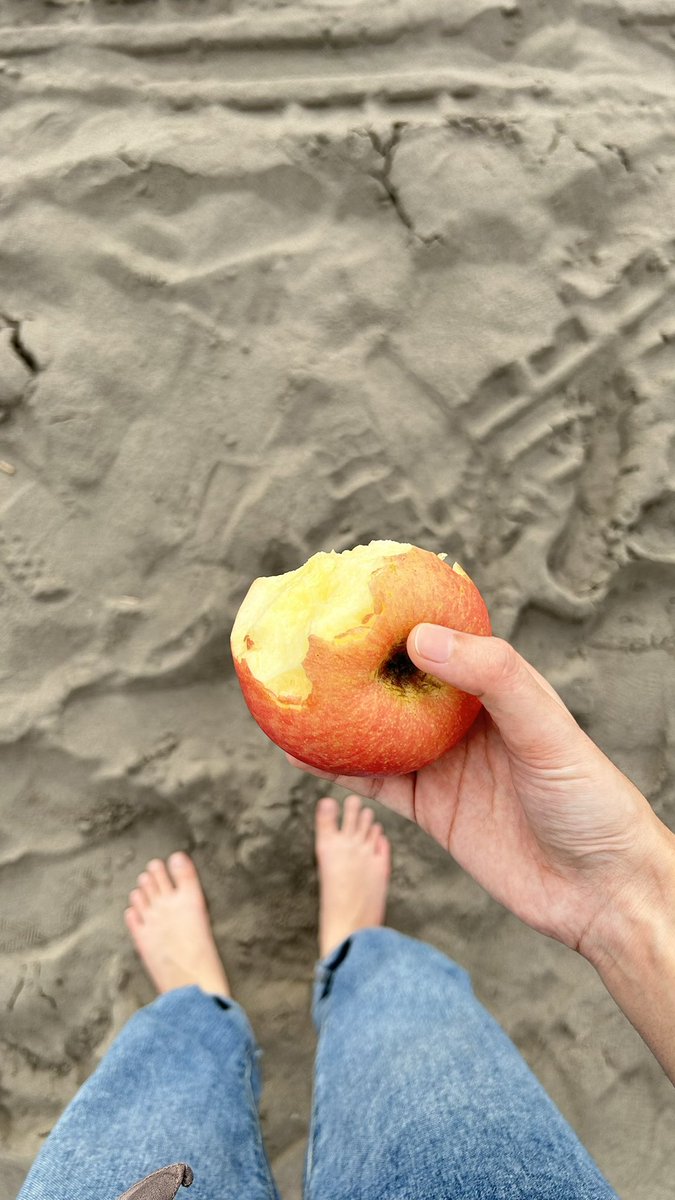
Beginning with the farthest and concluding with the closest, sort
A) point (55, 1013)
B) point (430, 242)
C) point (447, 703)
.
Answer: point (430, 242) < point (55, 1013) < point (447, 703)

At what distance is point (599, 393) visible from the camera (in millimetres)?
1954

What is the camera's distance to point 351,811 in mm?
1929

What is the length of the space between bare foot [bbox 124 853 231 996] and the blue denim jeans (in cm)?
8

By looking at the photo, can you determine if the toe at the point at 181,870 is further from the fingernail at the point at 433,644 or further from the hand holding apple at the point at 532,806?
the fingernail at the point at 433,644

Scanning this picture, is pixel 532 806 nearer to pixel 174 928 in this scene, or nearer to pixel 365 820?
pixel 365 820

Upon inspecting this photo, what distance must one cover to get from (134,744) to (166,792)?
143 mm

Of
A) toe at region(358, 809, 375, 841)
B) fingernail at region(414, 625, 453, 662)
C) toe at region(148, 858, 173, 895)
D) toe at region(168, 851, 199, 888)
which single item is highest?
fingernail at region(414, 625, 453, 662)

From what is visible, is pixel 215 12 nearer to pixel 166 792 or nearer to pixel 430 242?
pixel 430 242

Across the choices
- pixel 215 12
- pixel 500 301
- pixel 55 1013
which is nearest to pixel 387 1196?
pixel 55 1013

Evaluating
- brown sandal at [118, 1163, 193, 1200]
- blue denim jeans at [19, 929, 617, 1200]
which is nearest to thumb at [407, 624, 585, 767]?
blue denim jeans at [19, 929, 617, 1200]

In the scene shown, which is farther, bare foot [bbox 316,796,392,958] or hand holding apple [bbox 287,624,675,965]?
bare foot [bbox 316,796,392,958]

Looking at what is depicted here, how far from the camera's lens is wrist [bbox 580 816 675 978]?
1.37 meters

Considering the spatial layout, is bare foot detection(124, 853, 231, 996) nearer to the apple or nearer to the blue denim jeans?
the blue denim jeans

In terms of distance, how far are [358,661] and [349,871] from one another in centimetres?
88
